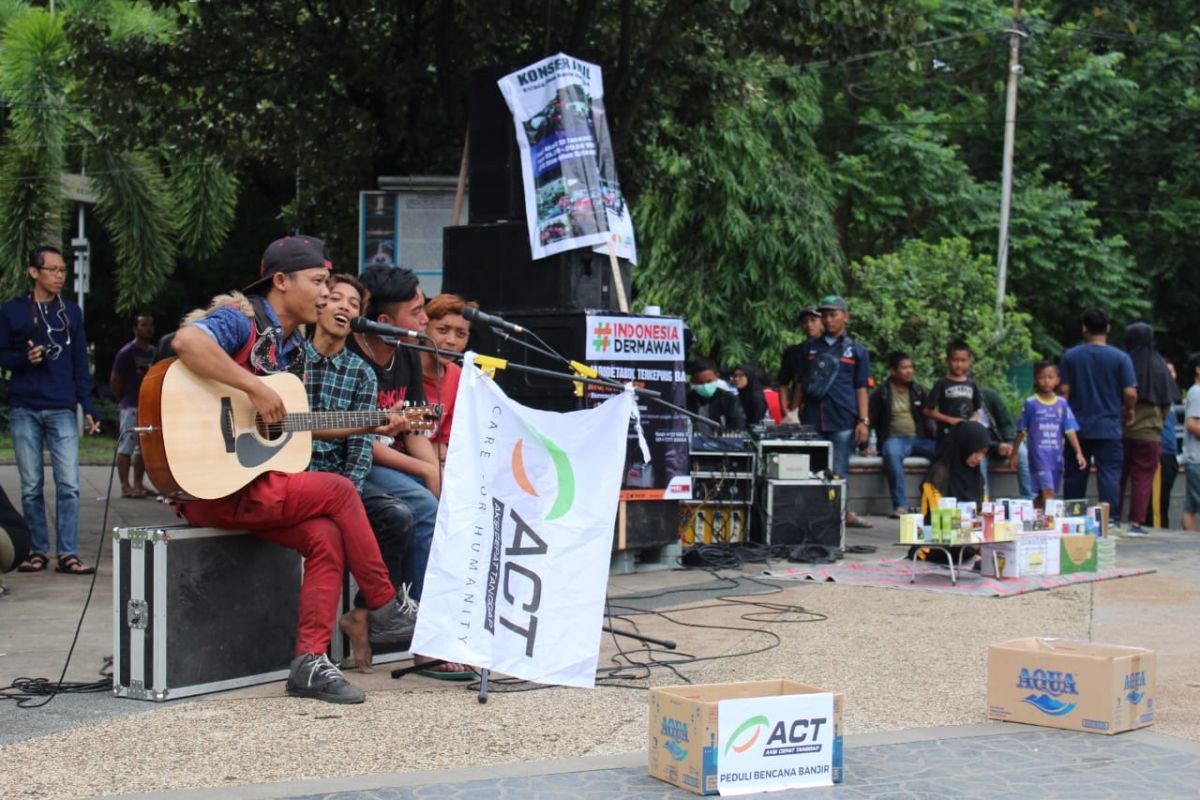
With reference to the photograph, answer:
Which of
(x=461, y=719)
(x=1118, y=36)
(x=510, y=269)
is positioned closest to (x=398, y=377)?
(x=461, y=719)

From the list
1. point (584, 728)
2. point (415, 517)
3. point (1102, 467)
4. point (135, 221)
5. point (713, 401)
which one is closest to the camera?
point (584, 728)

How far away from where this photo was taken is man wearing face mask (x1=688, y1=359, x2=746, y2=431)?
12641 millimetres

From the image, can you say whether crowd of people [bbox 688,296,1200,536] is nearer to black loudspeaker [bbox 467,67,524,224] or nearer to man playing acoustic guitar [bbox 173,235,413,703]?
black loudspeaker [bbox 467,67,524,224]

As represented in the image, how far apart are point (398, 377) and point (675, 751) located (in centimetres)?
271

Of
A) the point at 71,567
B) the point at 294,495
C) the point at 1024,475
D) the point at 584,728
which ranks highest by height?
the point at 294,495

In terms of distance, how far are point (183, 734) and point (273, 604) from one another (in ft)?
3.24

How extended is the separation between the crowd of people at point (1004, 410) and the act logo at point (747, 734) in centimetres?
727

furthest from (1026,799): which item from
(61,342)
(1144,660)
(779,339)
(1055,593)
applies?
(779,339)

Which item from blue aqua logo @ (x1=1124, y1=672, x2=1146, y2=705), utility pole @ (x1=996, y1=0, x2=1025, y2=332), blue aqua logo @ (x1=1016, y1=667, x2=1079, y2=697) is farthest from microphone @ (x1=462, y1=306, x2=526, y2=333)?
utility pole @ (x1=996, y1=0, x2=1025, y2=332)

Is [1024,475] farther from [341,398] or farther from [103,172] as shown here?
[103,172]

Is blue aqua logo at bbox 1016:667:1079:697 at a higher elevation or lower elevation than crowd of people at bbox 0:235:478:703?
lower

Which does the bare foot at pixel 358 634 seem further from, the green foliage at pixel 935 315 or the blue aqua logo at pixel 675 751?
the green foliage at pixel 935 315

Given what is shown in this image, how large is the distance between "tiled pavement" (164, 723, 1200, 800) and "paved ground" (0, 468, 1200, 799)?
0.01 metres

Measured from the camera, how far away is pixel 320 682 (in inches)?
226
